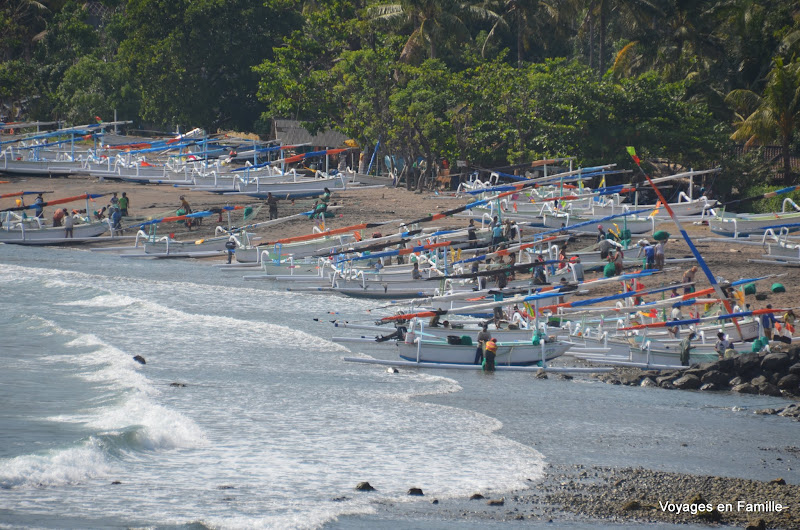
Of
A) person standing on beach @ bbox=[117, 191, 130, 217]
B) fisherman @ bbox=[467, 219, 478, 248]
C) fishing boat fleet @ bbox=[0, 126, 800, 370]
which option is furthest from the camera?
person standing on beach @ bbox=[117, 191, 130, 217]

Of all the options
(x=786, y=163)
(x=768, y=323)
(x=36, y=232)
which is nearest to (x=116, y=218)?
(x=36, y=232)

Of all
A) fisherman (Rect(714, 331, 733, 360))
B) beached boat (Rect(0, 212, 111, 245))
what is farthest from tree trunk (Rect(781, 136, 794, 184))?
beached boat (Rect(0, 212, 111, 245))

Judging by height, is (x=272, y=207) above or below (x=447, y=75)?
below

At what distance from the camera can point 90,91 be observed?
68438mm

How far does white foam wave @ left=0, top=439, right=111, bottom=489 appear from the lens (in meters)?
15.0

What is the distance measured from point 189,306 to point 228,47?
1342 inches

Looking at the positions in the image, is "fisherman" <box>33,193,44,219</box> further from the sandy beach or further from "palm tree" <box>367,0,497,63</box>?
"palm tree" <box>367,0,497,63</box>

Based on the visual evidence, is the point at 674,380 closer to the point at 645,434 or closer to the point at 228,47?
the point at 645,434

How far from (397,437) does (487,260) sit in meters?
16.6

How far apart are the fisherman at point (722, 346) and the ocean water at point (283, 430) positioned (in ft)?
7.12

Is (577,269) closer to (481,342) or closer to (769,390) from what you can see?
(481,342)

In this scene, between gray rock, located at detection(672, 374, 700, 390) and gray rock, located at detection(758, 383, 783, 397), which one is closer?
gray rock, located at detection(758, 383, 783, 397)

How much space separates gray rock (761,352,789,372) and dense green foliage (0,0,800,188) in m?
23.4

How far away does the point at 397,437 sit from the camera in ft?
60.5
